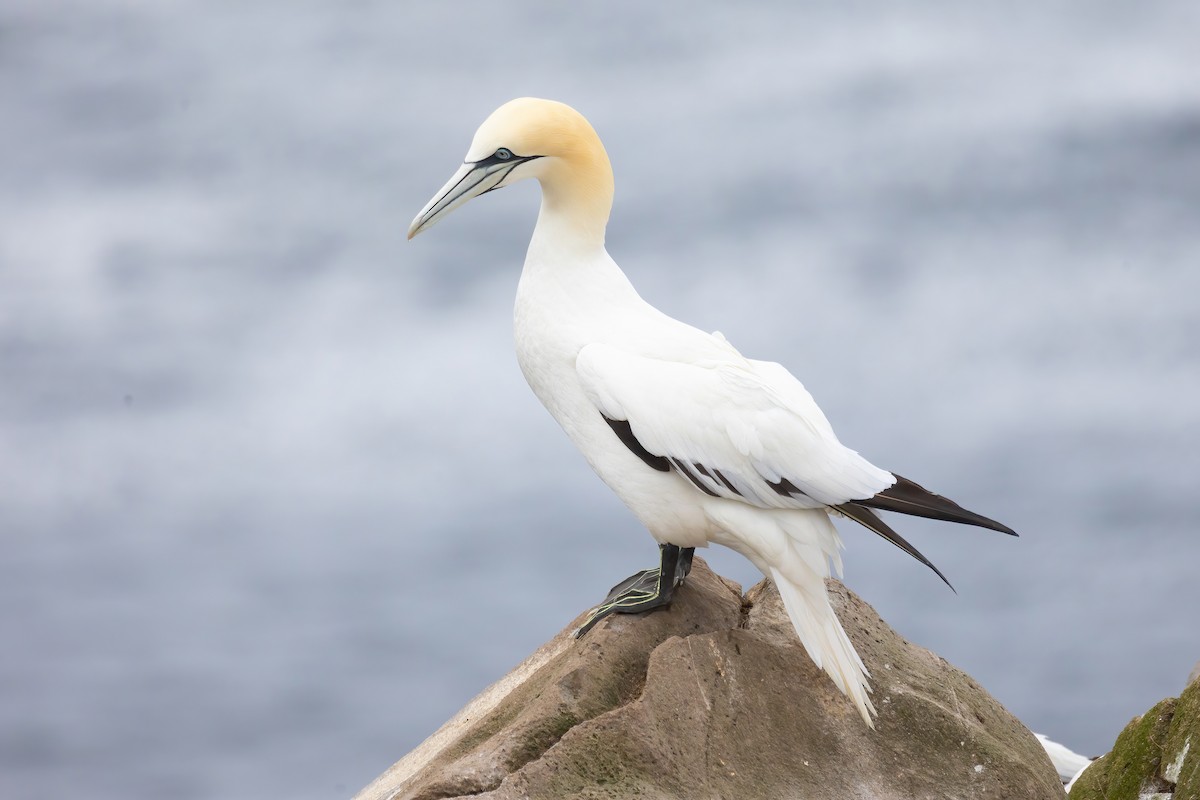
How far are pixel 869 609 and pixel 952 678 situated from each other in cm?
58

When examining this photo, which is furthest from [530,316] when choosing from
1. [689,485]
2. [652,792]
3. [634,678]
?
[652,792]

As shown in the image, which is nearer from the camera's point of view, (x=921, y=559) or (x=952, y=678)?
(x=921, y=559)

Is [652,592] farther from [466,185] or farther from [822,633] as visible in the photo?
[466,185]

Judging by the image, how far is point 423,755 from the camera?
9148 millimetres

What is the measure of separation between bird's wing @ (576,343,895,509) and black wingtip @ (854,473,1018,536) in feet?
0.17

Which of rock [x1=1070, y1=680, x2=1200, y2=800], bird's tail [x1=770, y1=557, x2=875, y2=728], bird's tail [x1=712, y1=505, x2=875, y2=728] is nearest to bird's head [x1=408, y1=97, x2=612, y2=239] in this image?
bird's tail [x1=712, y1=505, x2=875, y2=728]

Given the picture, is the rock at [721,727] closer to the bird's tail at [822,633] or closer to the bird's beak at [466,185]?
the bird's tail at [822,633]

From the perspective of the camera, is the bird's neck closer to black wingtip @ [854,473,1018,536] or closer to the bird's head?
the bird's head

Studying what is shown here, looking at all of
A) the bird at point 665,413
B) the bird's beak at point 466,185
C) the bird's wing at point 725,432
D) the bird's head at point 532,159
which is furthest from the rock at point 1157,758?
the bird's beak at point 466,185

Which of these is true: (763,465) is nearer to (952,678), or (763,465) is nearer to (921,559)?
(921,559)

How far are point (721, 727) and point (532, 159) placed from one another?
9.58 feet

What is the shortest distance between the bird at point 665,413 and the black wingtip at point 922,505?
0.03 feet

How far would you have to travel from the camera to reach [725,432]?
322 inches

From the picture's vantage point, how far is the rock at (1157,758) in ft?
27.8
